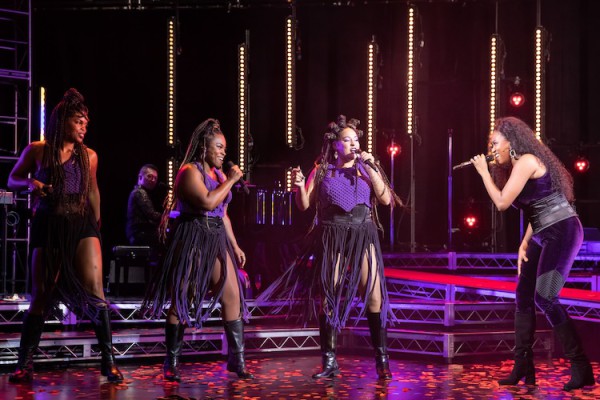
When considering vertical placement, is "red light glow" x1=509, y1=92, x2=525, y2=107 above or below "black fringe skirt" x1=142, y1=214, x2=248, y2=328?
above

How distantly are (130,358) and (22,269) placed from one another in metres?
3.90

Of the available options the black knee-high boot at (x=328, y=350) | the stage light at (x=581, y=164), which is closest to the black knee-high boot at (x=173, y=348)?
the black knee-high boot at (x=328, y=350)

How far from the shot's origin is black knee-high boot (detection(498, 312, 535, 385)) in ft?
17.4

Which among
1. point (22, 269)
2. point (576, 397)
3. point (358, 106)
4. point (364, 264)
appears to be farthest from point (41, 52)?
point (576, 397)

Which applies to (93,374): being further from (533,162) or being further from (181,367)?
(533,162)

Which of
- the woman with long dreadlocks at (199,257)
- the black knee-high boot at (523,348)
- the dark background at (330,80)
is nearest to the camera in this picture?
the black knee-high boot at (523,348)

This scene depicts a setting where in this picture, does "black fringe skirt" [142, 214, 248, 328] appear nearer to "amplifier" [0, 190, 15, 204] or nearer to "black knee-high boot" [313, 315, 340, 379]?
"black knee-high boot" [313, 315, 340, 379]

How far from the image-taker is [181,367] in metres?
6.37

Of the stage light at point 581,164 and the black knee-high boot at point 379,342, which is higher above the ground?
the stage light at point 581,164

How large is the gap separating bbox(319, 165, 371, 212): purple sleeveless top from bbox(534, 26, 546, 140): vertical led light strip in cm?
553

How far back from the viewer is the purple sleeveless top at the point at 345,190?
18.5ft

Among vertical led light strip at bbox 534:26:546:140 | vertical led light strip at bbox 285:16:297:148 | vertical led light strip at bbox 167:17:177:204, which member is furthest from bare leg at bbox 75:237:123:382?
vertical led light strip at bbox 534:26:546:140

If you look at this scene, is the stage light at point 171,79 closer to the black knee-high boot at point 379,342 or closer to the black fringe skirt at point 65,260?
the black fringe skirt at point 65,260

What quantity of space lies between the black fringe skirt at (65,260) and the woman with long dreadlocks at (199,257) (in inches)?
15.9
